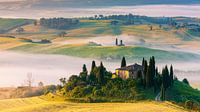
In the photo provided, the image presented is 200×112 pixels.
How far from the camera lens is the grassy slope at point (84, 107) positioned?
139 m

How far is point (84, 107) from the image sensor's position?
5797 inches

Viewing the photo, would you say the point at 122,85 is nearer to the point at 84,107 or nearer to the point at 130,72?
the point at 130,72

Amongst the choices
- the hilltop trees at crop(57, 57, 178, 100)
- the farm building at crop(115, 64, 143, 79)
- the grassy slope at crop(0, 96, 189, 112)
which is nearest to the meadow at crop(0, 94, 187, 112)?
the grassy slope at crop(0, 96, 189, 112)

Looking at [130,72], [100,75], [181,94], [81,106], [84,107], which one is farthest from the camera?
[130,72]

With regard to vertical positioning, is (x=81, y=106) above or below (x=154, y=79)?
below

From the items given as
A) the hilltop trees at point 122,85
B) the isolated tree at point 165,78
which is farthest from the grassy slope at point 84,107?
the isolated tree at point 165,78

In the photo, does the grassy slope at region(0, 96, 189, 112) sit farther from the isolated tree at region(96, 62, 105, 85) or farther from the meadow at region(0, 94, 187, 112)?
the isolated tree at region(96, 62, 105, 85)

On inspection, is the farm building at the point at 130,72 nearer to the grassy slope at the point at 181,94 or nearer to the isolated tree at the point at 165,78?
the grassy slope at the point at 181,94

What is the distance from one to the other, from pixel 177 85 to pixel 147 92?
609 inches

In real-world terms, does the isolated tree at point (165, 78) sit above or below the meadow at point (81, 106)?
above

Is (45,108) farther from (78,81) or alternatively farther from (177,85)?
(177,85)

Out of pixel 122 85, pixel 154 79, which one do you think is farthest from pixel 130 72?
pixel 154 79

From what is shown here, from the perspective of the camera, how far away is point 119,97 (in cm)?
15675

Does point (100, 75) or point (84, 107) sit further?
point (100, 75)
